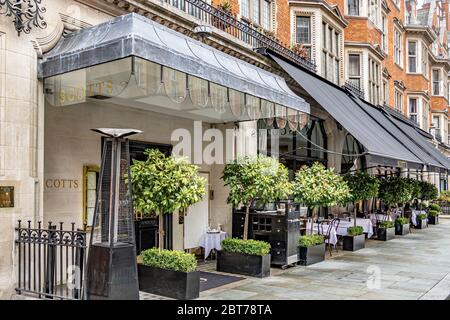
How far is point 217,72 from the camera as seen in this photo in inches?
332

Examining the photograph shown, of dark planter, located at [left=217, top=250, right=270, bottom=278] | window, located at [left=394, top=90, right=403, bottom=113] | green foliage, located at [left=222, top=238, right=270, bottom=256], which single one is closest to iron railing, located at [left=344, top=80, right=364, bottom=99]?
window, located at [left=394, top=90, right=403, bottom=113]

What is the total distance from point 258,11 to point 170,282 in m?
10.6

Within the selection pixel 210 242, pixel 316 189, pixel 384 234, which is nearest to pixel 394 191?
pixel 384 234

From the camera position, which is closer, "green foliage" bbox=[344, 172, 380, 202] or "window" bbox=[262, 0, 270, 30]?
"green foliage" bbox=[344, 172, 380, 202]

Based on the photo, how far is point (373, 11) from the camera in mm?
24719

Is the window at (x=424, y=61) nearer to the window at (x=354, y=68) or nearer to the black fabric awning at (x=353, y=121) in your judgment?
→ the window at (x=354, y=68)

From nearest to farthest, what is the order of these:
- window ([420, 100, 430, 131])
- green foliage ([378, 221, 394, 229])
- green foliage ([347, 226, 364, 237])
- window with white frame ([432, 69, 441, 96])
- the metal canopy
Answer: the metal canopy < green foliage ([347, 226, 364, 237]) < green foliage ([378, 221, 394, 229]) < window ([420, 100, 430, 131]) < window with white frame ([432, 69, 441, 96])

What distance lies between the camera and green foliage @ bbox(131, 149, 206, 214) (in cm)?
810

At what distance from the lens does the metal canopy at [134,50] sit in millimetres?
6699

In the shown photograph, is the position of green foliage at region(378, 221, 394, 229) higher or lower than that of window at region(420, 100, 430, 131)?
lower

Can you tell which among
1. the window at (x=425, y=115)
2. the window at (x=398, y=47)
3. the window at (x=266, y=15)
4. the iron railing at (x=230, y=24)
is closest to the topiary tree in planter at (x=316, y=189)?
the iron railing at (x=230, y=24)

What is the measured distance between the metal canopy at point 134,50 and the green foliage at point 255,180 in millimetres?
2064

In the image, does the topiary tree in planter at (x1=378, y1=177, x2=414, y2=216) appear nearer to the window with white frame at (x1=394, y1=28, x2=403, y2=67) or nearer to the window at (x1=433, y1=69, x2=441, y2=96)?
the window with white frame at (x1=394, y1=28, x2=403, y2=67)
